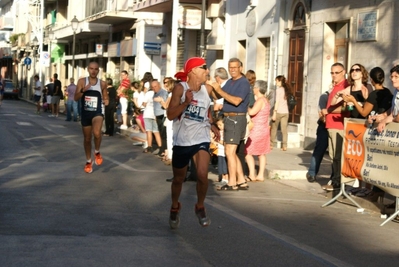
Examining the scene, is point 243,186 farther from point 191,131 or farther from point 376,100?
point 191,131

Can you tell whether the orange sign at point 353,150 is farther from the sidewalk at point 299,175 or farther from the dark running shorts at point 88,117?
the dark running shorts at point 88,117

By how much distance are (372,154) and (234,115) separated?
2.78 meters

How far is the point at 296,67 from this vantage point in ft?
76.9

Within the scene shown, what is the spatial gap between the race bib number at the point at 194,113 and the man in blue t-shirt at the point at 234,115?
139 inches

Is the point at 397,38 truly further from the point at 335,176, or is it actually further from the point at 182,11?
the point at 182,11

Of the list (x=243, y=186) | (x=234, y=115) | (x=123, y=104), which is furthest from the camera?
(x=123, y=104)

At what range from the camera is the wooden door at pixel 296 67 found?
23.1m

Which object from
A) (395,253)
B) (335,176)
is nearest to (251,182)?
(335,176)

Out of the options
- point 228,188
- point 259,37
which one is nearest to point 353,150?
point 228,188

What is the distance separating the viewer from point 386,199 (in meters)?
12.3

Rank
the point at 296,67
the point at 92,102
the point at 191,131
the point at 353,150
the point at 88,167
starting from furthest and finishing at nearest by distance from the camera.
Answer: the point at 296,67
the point at 92,102
the point at 88,167
the point at 353,150
the point at 191,131

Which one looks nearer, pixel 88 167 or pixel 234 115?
pixel 234 115

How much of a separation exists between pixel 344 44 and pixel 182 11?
12194 millimetres

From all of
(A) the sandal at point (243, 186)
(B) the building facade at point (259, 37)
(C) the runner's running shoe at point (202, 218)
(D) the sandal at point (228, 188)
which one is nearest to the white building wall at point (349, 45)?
(B) the building facade at point (259, 37)
